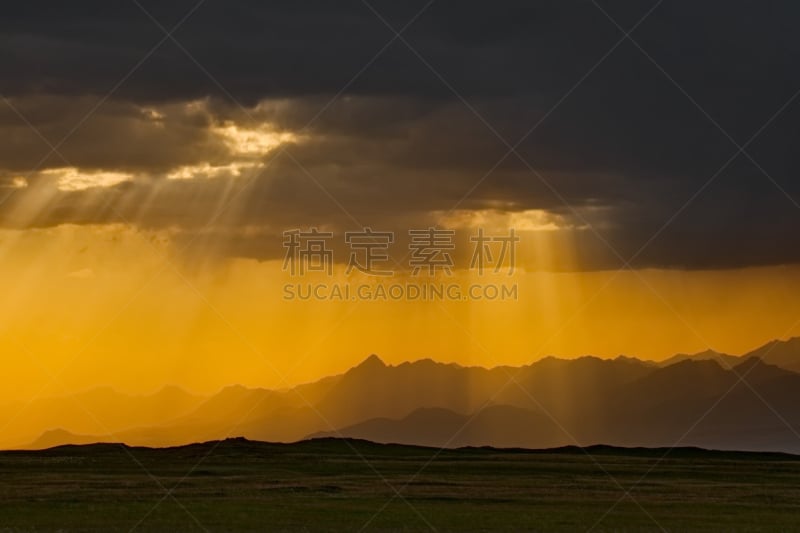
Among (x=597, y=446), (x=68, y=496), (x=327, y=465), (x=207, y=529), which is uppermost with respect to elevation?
(x=597, y=446)

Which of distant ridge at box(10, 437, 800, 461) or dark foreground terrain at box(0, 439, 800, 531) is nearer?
dark foreground terrain at box(0, 439, 800, 531)

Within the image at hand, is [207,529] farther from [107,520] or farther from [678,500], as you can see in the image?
[678,500]

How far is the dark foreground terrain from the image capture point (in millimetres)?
50031

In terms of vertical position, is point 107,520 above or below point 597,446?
below

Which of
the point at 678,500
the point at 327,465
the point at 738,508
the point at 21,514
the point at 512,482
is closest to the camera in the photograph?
the point at 21,514

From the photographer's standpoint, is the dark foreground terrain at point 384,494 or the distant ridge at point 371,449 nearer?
the dark foreground terrain at point 384,494

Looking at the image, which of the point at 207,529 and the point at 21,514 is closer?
the point at 207,529

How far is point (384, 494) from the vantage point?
66.8m

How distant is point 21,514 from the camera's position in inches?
2106

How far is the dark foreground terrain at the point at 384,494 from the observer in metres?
50.0

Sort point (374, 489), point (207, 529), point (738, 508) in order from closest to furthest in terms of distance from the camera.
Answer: point (207, 529), point (738, 508), point (374, 489)

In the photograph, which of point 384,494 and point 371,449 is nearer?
point 384,494

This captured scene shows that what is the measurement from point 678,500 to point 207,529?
106 feet

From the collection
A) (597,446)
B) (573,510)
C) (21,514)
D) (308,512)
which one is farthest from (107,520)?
(597,446)
